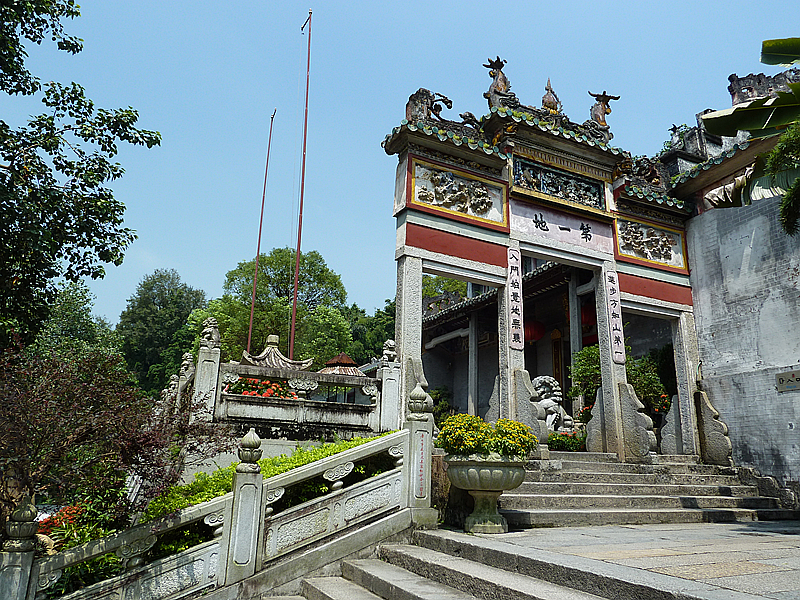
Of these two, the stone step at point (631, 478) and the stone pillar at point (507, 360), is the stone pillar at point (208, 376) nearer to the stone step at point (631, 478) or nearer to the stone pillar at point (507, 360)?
the stone step at point (631, 478)

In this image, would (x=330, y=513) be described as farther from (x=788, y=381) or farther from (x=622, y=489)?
(x=788, y=381)

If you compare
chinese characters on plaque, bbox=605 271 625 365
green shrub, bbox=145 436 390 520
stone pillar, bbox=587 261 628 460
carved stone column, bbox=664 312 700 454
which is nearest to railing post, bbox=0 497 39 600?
green shrub, bbox=145 436 390 520

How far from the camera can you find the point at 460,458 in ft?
17.7

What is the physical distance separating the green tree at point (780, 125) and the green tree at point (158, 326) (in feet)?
103

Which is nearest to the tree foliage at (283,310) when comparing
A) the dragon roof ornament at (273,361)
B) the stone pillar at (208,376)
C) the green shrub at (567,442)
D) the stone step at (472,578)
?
the dragon roof ornament at (273,361)

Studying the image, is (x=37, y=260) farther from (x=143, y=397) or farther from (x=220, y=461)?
(x=143, y=397)

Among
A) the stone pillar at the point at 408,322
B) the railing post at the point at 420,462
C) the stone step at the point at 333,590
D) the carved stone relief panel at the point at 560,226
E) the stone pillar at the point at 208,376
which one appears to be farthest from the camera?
the carved stone relief panel at the point at 560,226

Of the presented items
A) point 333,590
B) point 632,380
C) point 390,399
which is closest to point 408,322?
point 390,399

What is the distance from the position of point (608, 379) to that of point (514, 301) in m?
2.28

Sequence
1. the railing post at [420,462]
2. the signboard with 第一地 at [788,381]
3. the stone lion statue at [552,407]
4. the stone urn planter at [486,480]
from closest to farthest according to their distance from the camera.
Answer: the stone urn planter at [486,480]
the railing post at [420,462]
the signboard with 第一地 at [788,381]
the stone lion statue at [552,407]

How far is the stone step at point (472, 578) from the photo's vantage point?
3355 millimetres

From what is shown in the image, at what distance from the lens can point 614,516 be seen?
20.0 ft

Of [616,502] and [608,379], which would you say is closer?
[616,502]

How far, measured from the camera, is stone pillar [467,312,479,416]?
11.4 m
